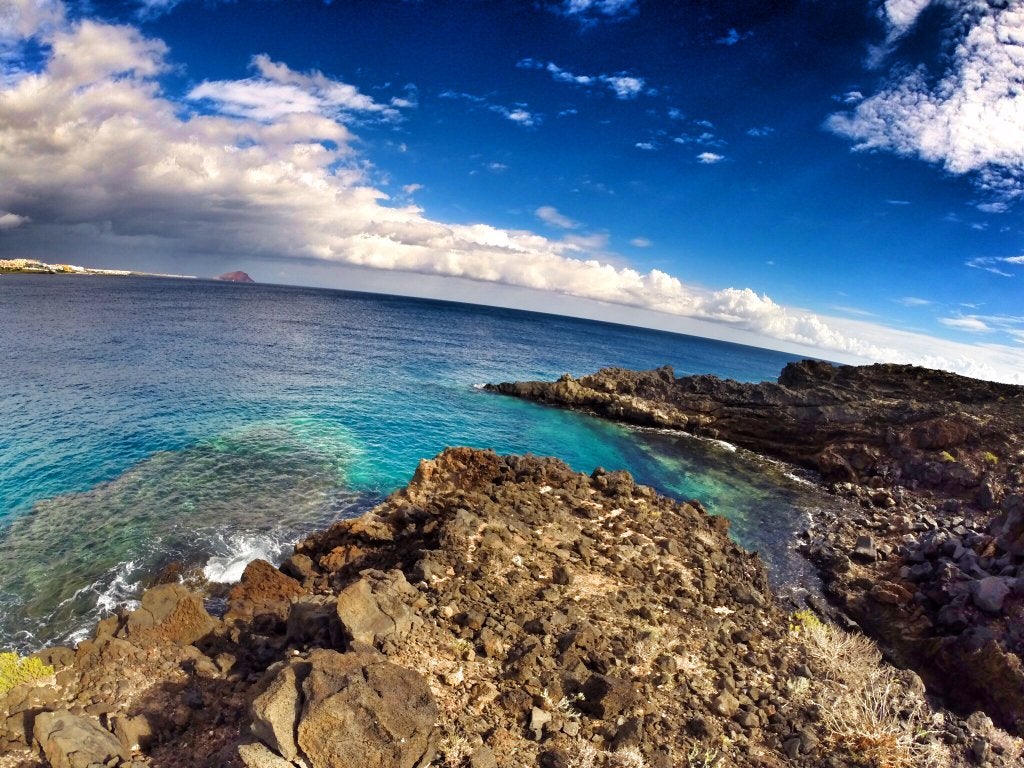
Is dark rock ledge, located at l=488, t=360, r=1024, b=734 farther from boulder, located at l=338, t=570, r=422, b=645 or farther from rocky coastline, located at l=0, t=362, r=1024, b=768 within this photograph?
boulder, located at l=338, t=570, r=422, b=645

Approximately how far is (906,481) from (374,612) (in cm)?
4038

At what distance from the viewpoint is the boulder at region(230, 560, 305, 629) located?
46.0 ft

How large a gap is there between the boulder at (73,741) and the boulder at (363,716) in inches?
166

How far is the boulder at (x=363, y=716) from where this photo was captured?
279 inches

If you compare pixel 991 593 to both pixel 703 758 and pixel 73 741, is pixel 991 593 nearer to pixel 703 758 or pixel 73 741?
pixel 703 758

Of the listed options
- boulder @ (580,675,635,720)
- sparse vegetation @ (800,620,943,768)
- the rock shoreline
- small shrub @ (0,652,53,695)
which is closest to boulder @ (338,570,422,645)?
the rock shoreline

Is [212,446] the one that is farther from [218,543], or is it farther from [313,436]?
[218,543]

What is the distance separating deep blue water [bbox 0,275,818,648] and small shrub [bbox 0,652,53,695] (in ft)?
14.6

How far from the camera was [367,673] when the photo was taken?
7.98m

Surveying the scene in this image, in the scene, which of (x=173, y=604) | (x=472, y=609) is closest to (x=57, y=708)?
(x=173, y=604)

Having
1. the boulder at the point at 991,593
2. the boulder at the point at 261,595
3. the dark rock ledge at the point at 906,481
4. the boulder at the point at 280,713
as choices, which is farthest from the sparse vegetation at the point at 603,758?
the boulder at the point at 991,593

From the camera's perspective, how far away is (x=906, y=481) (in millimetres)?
35156

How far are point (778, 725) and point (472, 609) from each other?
7.00m

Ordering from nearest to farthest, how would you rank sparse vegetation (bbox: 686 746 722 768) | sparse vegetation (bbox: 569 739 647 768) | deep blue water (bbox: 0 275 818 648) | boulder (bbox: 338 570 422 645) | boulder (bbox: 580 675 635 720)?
sparse vegetation (bbox: 569 739 647 768) → sparse vegetation (bbox: 686 746 722 768) → boulder (bbox: 580 675 635 720) → boulder (bbox: 338 570 422 645) → deep blue water (bbox: 0 275 818 648)
